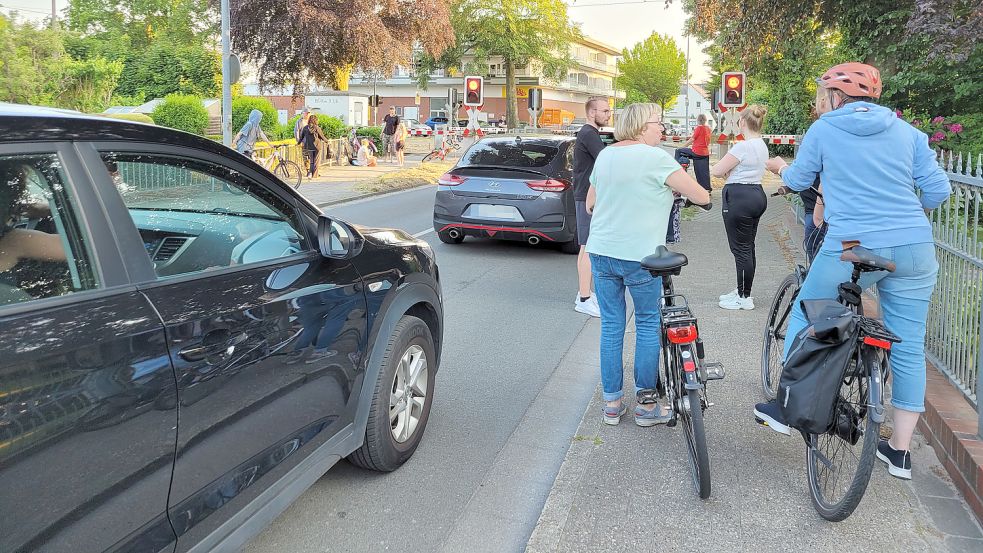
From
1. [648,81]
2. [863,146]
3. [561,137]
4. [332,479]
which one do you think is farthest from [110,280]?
[648,81]

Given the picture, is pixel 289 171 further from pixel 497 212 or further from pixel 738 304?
pixel 738 304

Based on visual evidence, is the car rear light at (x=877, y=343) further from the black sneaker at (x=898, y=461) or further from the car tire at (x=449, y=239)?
the car tire at (x=449, y=239)

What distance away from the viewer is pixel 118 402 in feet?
7.14

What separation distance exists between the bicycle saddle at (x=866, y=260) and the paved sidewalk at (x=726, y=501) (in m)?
1.00

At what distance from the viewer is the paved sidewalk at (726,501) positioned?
3.29m

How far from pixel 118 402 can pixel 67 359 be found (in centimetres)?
19

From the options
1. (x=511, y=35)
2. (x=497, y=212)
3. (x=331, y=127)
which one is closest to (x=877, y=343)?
(x=497, y=212)

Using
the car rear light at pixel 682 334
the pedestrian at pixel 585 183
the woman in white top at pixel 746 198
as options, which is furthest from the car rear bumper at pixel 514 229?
the car rear light at pixel 682 334

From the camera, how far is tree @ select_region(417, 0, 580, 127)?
5631 cm

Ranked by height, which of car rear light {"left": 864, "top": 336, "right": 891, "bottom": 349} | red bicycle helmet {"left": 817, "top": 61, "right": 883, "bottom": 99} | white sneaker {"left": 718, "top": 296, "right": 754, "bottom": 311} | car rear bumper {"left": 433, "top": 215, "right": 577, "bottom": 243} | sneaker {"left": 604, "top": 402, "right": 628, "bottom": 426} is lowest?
sneaker {"left": 604, "top": 402, "right": 628, "bottom": 426}

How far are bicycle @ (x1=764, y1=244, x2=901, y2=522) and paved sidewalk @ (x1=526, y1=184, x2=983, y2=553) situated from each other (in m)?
0.15

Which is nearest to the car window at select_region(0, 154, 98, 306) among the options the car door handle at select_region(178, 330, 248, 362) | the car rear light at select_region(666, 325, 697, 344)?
the car door handle at select_region(178, 330, 248, 362)

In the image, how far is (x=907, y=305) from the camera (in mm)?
3570

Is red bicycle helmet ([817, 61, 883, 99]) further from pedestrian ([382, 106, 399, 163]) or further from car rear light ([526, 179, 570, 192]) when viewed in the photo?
pedestrian ([382, 106, 399, 163])
